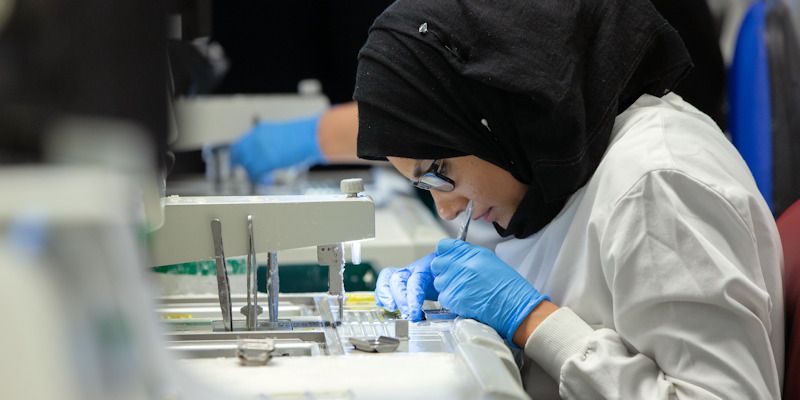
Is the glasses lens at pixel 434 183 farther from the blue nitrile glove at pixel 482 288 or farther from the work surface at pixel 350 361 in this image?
the work surface at pixel 350 361

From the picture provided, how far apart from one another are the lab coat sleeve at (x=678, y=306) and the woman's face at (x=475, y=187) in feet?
1.13

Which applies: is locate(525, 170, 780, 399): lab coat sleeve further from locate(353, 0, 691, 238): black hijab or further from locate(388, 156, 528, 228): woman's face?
locate(388, 156, 528, 228): woman's face

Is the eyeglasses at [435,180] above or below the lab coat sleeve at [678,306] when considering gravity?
above

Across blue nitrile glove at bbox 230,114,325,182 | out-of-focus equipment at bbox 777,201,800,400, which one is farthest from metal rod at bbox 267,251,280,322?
blue nitrile glove at bbox 230,114,325,182

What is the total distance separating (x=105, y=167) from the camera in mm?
659

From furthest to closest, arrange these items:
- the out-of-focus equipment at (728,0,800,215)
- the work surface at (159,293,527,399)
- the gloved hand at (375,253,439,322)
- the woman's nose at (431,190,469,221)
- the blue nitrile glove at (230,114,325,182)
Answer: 1. the blue nitrile glove at (230,114,325,182)
2. the out-of-focus equipment at (728,0,800,215)
3. the woman's nose at (431,190,469,221)
4. the gloved hand at (375,253,439,322)
5. the work surface at (159,293,527,399)

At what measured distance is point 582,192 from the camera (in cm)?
167

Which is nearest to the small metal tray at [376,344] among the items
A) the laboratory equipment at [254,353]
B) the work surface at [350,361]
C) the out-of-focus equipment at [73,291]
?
the work surface at [350,361]

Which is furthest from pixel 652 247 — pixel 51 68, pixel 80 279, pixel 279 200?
pixel 80 279

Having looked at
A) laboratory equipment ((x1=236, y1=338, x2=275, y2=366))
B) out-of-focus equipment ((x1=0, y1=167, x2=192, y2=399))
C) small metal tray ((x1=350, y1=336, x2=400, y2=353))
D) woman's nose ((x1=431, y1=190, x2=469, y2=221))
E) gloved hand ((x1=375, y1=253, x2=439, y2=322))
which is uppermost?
out-of-focus equipment ((x1=0, y1=167, x2=192, y2=399))

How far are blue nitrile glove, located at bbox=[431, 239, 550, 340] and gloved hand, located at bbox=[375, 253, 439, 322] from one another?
5cm

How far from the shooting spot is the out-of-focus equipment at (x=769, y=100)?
9.40 feet

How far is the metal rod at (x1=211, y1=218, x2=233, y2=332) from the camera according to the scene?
158cm

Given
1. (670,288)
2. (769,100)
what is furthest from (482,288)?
(769,100)
